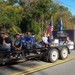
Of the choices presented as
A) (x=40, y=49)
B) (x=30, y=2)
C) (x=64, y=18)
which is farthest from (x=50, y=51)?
(x=64, y=18)

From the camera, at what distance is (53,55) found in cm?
1279

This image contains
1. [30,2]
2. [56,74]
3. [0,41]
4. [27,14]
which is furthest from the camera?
[30,2]

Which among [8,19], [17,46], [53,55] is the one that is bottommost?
[53,55]

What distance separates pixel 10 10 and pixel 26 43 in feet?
33.4

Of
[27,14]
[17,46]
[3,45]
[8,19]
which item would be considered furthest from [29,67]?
[27,14]

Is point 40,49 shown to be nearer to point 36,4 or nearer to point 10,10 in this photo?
Answer: point 10,10

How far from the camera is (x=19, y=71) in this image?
10328 millimetres

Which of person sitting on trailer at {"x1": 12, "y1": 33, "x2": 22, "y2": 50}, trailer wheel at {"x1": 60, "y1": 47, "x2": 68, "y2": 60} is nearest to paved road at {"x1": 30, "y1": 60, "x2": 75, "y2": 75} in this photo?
trailer wheel at {"x1": 60, "y1": 47, "x2": 68, "y2": 60}

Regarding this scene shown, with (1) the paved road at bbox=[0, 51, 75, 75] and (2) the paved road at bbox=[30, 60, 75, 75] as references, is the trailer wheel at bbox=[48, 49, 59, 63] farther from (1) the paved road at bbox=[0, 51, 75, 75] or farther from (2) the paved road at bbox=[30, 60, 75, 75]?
(2) the paved road at bbox=[30, 60, 75, 75]

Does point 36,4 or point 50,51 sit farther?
point 36,4

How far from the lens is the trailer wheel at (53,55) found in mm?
12586

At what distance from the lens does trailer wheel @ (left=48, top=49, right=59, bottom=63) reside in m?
12.6

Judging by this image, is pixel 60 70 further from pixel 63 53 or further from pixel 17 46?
pixel 63 53

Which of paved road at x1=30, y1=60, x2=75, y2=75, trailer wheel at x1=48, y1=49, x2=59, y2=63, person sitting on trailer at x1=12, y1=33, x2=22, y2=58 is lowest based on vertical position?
paved road at x1=30, y1=60, x2=75, y2=75
